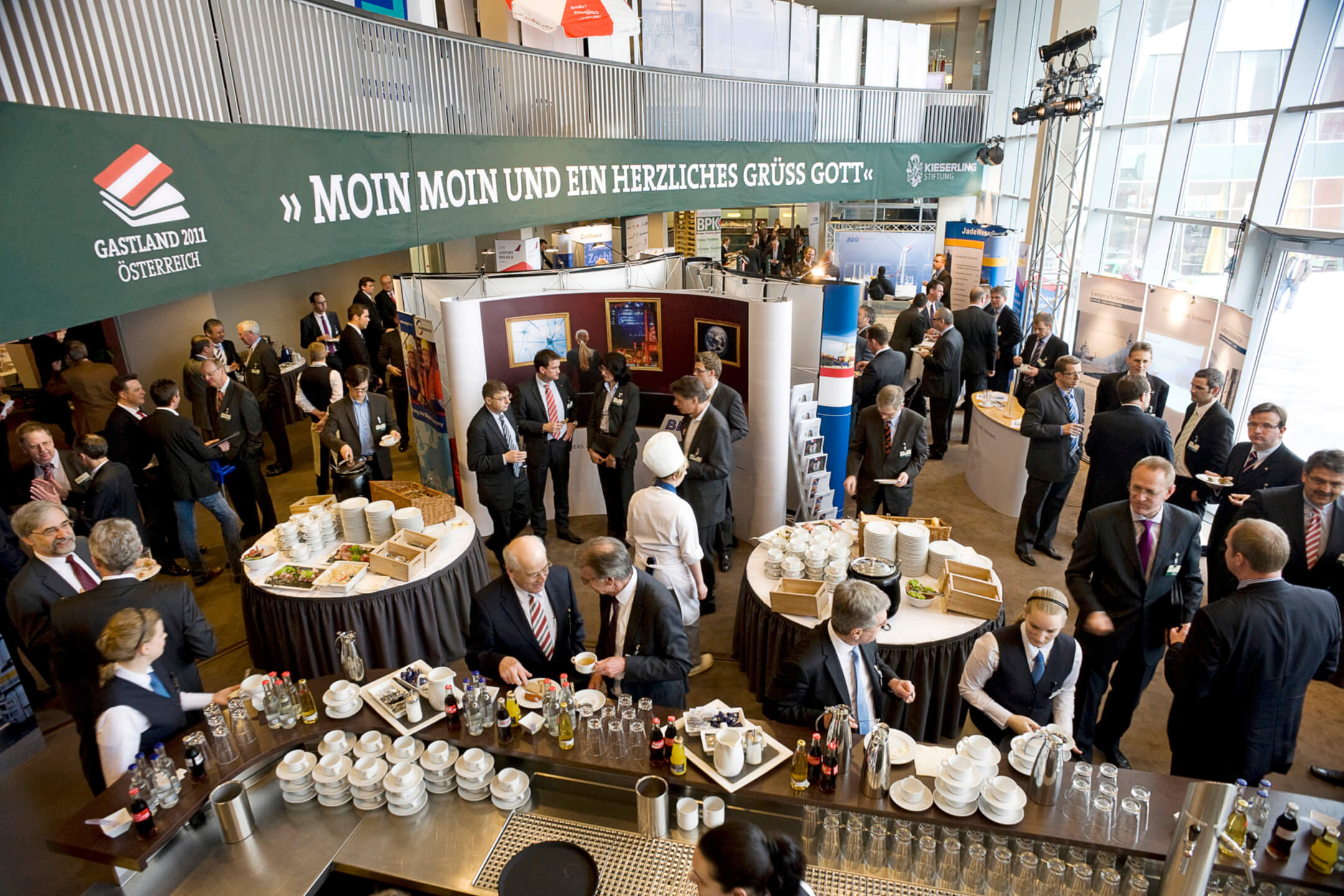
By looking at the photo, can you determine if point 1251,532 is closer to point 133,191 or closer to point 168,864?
point 168,864

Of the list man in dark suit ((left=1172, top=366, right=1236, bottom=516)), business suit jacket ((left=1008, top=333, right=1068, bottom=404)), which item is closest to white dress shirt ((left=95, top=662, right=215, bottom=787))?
man in dark suit ((left=1172, top=366, right=1236, bottom=516))

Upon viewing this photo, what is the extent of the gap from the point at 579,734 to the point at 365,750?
77 centimetres

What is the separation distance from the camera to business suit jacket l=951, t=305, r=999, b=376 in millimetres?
8148

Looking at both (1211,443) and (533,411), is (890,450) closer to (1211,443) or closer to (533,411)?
(1211,443)

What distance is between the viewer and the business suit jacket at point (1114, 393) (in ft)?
20.1

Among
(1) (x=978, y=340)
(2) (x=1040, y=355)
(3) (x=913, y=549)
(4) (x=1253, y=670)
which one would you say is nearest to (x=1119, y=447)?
(3) (x=913, y=549)

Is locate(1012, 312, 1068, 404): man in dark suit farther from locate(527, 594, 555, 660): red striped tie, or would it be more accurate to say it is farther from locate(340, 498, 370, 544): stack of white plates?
locate(340, 498, 370, 544): stack of white plates

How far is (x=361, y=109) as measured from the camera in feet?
17.8

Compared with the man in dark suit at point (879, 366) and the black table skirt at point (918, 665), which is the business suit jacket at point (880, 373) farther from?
the black table skirt at point (918, 665)

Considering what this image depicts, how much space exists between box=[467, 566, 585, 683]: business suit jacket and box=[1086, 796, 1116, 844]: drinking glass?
77.7 inches

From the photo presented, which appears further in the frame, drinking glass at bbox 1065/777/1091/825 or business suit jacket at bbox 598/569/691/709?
business suit jacket at bbox 598/569/691/709

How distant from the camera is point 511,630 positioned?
321 centimetres

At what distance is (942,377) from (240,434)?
6674 mm

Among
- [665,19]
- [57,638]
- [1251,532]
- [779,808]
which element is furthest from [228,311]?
[1251,532]
